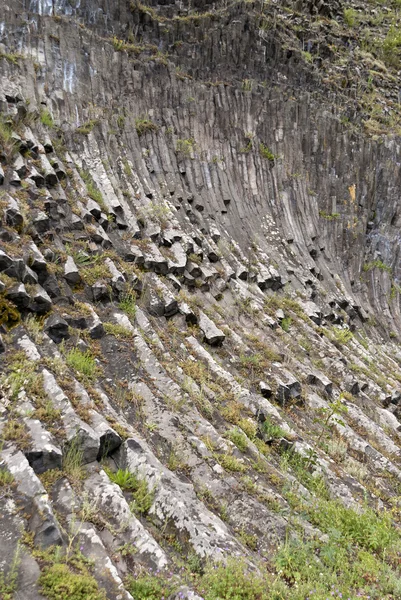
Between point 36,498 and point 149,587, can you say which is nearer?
point 149,587

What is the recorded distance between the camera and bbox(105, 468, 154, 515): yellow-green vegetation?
477 centimetres

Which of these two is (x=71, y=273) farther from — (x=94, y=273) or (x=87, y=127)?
(x=87, y=127)

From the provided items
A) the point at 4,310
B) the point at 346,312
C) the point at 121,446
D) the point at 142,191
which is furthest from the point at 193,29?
the point at 121,446

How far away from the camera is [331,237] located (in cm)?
1942

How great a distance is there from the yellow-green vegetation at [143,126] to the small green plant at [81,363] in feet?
34.2

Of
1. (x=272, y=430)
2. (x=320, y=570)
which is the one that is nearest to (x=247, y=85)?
(x=272, y=430)

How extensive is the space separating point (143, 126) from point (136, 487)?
42.1ft

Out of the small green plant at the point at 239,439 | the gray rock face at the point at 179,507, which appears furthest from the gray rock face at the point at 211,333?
the gray rock face at the point at 179,507

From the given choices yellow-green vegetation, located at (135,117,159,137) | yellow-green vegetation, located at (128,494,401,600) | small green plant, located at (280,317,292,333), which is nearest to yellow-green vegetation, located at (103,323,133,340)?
yellow-green vegetation, located at (128,494,401,600)

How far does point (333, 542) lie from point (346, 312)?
11.8 meters

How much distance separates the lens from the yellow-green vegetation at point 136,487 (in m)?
4.77

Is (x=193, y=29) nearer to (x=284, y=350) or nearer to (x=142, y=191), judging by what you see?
(x=142, y=191)

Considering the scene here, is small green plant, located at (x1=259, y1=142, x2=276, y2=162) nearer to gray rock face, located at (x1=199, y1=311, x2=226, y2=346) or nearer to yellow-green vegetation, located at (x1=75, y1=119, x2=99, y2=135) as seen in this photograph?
→ yellow-green vegetation, located at (x1=75, y1=119, x2=99, y2=135)

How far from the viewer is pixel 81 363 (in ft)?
20.9
